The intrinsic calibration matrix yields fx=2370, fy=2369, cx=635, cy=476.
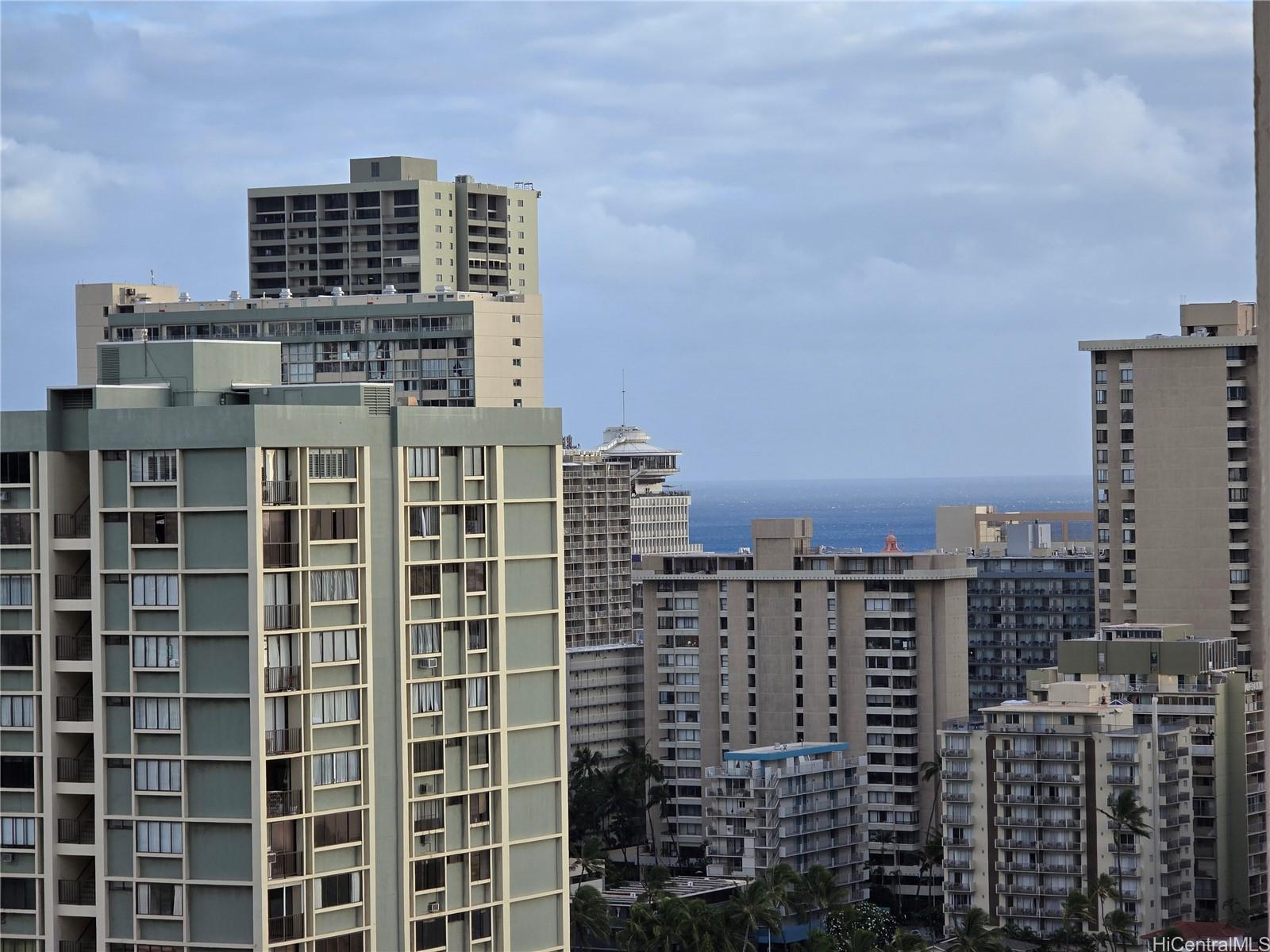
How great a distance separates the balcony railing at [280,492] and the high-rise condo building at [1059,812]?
42207 millimetres

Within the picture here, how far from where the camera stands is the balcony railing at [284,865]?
3922 centimetres

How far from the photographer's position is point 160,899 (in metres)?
39.4

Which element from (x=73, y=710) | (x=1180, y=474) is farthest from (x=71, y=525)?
(x=1180, y=474)

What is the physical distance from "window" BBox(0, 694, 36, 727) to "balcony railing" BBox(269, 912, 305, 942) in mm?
5671

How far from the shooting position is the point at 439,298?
95250mm

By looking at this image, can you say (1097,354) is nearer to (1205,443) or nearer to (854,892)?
(1205,443)

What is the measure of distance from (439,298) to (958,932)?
3434 centimetres

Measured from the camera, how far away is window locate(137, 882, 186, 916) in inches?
1545

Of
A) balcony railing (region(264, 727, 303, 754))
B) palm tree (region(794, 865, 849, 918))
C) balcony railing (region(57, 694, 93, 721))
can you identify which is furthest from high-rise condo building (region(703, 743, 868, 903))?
balcony railing (region(57, 694, 93, 721))

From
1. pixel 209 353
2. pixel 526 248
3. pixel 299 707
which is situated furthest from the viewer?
pixel 526 248

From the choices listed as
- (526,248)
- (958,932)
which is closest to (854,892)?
(958,932)

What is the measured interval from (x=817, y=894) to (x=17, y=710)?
1790 inches

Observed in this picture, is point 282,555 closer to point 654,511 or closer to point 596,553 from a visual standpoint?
point 596,553

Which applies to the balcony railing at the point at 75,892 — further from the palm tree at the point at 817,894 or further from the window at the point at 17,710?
the palm tree at the point at 817,894
